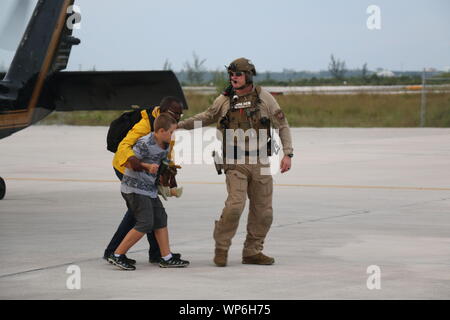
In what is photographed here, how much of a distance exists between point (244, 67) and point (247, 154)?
0.82 metres

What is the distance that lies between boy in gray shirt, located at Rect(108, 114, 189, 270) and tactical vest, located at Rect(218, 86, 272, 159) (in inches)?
25.2

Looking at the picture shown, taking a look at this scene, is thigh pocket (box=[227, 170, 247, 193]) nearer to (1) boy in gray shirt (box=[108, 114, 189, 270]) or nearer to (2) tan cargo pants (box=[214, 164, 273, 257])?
(2) tan cargo pants (box=[214, 164, 273, 257])

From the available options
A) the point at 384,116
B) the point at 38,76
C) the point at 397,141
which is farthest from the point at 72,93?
the point at 384,116

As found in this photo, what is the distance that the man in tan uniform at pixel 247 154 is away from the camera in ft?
32.7

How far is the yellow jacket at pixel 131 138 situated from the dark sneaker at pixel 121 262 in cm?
83

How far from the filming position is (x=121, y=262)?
9641 millimetres

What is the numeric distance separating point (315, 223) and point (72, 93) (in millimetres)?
5600

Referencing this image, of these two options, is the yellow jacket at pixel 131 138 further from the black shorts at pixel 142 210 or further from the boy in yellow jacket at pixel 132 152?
the black shorts at pixel 142 210

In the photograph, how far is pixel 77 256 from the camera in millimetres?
10477

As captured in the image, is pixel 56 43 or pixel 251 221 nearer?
pixel 251 221

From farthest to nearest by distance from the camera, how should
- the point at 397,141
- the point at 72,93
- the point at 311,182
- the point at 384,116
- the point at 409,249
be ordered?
the point at 384,116 < the point at 397,141 < the point at 311,182 < the point at 72,93 < the point at 409,249
